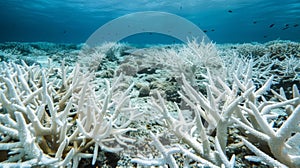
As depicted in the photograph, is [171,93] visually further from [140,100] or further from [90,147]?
[90,147]

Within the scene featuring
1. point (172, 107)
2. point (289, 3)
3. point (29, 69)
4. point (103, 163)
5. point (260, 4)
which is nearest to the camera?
point (103, 163)

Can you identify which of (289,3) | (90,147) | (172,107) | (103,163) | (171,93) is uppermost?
(289,3)

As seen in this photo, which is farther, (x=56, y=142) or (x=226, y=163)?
(x=56, y=142)

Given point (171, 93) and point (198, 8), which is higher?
point (198, 8)

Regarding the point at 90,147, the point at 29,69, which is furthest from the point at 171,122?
the point at 29,69

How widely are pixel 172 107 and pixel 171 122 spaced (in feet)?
4.70

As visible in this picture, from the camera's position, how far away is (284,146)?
1.17 metres

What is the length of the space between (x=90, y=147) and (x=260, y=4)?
124 ft

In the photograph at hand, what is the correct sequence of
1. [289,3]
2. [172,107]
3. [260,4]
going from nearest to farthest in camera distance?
1. [172,107]
2. [289,3]
3. [260,4]

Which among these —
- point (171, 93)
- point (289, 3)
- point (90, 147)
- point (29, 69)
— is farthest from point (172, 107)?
point (289, 3)

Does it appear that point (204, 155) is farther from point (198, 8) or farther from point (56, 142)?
point (198, 8)

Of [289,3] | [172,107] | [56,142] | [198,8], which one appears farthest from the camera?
[198,8]

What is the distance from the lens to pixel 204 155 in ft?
4.56

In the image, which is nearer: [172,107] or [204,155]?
[204,155]
